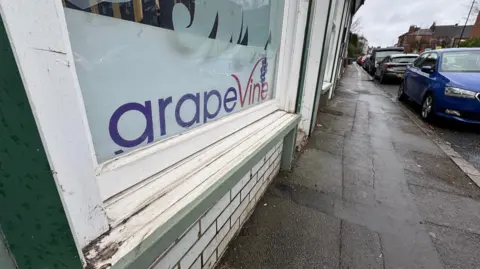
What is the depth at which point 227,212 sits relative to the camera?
1.76 m

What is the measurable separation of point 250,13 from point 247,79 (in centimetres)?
47

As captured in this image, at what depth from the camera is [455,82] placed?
4746 mm

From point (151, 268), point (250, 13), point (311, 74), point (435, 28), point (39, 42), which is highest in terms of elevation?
point (435, 28)

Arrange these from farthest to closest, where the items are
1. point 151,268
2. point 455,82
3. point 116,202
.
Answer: point 455,82
point 151,268
point 116,202

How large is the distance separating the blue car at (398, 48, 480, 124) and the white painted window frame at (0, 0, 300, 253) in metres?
5.99

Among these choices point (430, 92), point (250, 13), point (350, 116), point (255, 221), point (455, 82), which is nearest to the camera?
point (250, 13)

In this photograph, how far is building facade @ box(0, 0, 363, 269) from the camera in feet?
1.91

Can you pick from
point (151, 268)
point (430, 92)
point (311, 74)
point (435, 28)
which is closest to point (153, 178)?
point (151, 268)

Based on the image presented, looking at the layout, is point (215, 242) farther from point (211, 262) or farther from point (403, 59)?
point (403, 59)

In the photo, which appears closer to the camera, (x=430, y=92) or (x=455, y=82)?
(x=455, y=82)

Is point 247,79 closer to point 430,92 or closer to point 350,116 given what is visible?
point 350,116

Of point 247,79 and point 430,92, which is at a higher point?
point 247,79

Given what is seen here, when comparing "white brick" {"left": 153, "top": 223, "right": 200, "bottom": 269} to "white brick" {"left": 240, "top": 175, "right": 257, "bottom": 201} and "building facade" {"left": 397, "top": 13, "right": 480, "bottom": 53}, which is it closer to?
"white brick" {"left": 240, "top": 175, "right": 257, "bottom": 201}

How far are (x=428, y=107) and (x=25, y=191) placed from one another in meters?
6.94
